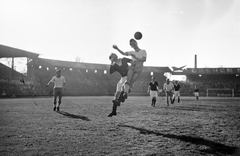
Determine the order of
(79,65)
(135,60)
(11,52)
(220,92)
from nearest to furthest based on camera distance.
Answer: (135,60)
(11,52)
(220,92)
(79,65)

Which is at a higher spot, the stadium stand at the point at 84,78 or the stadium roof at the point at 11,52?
the stadium roof at the point at 11,52

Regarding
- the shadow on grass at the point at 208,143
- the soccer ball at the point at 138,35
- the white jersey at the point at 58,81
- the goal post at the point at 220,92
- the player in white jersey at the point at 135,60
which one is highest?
the soccer ball at the point at 138,35

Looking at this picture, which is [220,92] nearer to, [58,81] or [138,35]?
[58,81]

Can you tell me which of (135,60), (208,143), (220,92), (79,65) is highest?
(79,65)

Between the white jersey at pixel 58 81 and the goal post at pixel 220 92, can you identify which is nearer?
the white jersey at pixel 58 81

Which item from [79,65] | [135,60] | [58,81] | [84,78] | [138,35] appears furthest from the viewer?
[79,65]

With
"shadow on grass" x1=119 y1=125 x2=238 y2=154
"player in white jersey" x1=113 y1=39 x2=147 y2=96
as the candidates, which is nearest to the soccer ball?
"player in white jersey" x1=113 y1=39 x2=147 y2=96

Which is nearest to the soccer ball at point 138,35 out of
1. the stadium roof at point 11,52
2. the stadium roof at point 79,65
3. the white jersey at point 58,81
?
the white jersey at point 58,81

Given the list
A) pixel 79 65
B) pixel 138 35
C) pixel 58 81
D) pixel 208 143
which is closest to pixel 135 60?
pixel 138 35

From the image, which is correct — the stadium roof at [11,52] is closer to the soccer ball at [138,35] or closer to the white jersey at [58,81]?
the white jersey at [58,81]

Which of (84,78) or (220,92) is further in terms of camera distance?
(84,78)

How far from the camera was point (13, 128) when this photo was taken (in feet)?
23.4

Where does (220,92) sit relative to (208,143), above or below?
above

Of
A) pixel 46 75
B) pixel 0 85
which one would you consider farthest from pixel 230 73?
pixel 0 85
